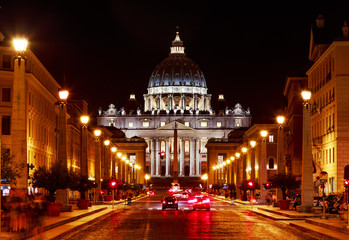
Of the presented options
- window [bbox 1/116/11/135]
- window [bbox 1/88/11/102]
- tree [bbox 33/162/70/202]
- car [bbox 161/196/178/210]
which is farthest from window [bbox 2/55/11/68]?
tree [bbox 33/162/70/202]

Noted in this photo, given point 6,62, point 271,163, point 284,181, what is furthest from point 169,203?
point 271,163

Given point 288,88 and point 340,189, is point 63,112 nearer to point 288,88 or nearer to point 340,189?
point 340,189

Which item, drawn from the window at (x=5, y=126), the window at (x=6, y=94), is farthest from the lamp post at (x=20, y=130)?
the window at (x=6, y=94)

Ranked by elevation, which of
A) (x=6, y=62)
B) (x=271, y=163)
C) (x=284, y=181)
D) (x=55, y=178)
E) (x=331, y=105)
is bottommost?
(x=284, y=181)

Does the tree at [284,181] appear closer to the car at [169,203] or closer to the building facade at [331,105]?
the building facade at [331,105]

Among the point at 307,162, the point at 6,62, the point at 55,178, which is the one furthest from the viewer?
the point at 6,62

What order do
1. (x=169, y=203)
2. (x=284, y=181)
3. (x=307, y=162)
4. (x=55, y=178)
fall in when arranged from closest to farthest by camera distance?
(x=307, y=162), (x=55, y=178), (x=284, y=181), (x=169, y=203)

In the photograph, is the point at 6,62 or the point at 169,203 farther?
the point at 6,62

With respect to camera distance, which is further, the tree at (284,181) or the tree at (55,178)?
the tree at (284,181)

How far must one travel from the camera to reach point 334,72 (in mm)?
66375

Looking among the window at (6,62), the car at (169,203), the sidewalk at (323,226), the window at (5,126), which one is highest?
the window at (6,62)

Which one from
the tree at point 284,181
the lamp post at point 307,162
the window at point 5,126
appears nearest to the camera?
the lamp post at point 307,162


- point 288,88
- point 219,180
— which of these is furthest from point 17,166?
point 219,180

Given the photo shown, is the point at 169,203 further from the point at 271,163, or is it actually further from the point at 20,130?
the point at 271,163
